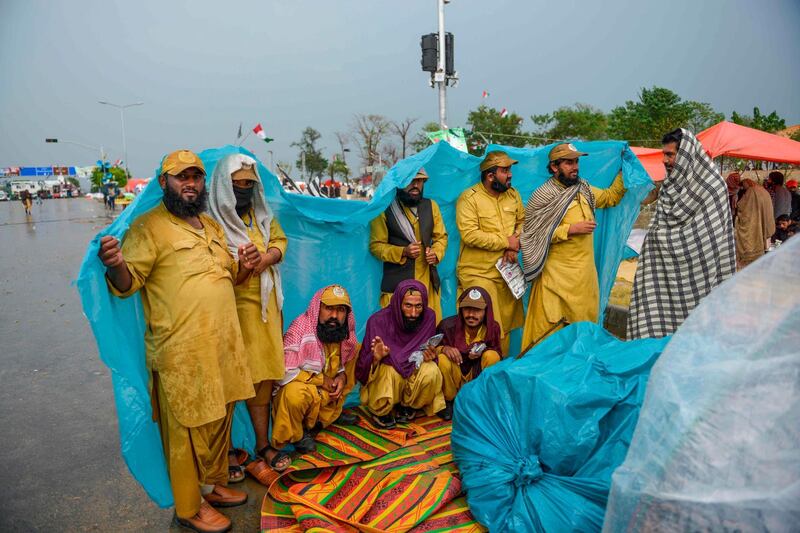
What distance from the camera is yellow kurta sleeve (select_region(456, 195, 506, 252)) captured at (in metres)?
4.30

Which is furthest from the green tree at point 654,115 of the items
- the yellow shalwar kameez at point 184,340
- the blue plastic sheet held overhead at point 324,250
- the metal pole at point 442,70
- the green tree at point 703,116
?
the yellow shalwar kameez at point 184,340

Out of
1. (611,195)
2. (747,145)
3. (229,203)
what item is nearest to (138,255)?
(229,203)

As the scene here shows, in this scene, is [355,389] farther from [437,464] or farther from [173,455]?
[173,455]

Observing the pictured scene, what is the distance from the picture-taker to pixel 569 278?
4250 millimetres

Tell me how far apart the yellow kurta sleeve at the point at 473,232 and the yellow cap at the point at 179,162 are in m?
2.16

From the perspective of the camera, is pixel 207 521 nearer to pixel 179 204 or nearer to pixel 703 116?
pixel 179 204

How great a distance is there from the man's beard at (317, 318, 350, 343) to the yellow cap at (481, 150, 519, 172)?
1.79 metres

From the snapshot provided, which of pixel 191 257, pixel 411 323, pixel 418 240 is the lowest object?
pixel 411 323

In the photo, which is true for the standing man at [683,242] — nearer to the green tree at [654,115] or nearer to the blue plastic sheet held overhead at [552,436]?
the blue plastic sheet held overhead at [552,436]

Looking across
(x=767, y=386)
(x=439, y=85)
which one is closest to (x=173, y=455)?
(x=767, y=386)

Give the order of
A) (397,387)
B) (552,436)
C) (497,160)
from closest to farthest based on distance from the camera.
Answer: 1. (552,436)
2. (397,387)
3. (497,160)

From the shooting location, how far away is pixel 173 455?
273 cm

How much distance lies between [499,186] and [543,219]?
0.43 meters

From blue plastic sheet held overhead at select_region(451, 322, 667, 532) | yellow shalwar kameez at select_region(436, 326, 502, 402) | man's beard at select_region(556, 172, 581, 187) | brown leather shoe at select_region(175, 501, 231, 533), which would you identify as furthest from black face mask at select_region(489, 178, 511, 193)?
brown leather shoe at select_region(175, 501, 231, 533)
